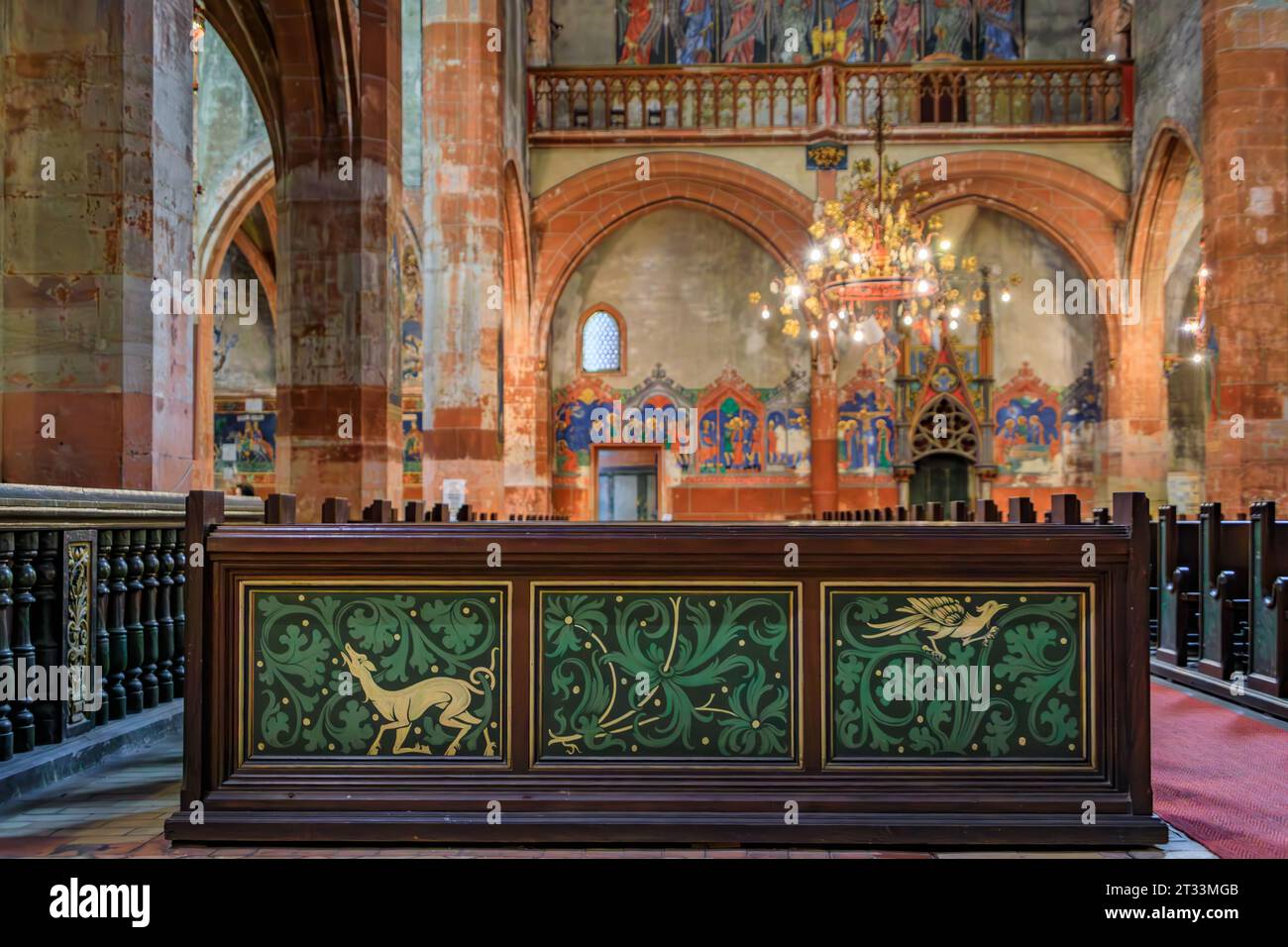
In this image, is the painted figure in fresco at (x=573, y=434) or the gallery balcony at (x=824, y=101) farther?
the painted figure in fresco at (x=573, y=434)

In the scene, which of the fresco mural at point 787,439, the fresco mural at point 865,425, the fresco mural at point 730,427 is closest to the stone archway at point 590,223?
the fresco mural at point 730,427

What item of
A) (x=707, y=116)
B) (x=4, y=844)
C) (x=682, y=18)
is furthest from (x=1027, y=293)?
(x=4, y=844)

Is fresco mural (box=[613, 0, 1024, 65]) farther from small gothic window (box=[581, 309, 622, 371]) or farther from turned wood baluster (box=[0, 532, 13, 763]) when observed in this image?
turned wood baluster (box=[0, 532, 13, 763])

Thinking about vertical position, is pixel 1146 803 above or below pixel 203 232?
below

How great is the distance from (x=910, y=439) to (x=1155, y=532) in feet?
35.4

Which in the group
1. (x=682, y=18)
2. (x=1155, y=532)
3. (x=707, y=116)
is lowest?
(x=1155, y=532)

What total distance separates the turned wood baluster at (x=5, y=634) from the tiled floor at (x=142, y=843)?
0.23 m

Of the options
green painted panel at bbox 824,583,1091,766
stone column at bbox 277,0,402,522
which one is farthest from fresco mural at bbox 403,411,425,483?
green painted panel at bbox 824,583,1091,766

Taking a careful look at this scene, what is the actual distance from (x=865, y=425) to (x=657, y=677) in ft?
53.6

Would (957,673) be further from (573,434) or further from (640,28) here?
(640,28)

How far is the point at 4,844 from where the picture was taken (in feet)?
10.3

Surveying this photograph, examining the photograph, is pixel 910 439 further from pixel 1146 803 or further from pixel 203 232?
pixel 1146 803

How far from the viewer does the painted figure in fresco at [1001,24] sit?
67.2 feet

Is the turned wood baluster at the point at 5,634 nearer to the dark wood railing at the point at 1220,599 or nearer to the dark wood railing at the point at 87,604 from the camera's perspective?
the dark wood railing at the point at 87,604
